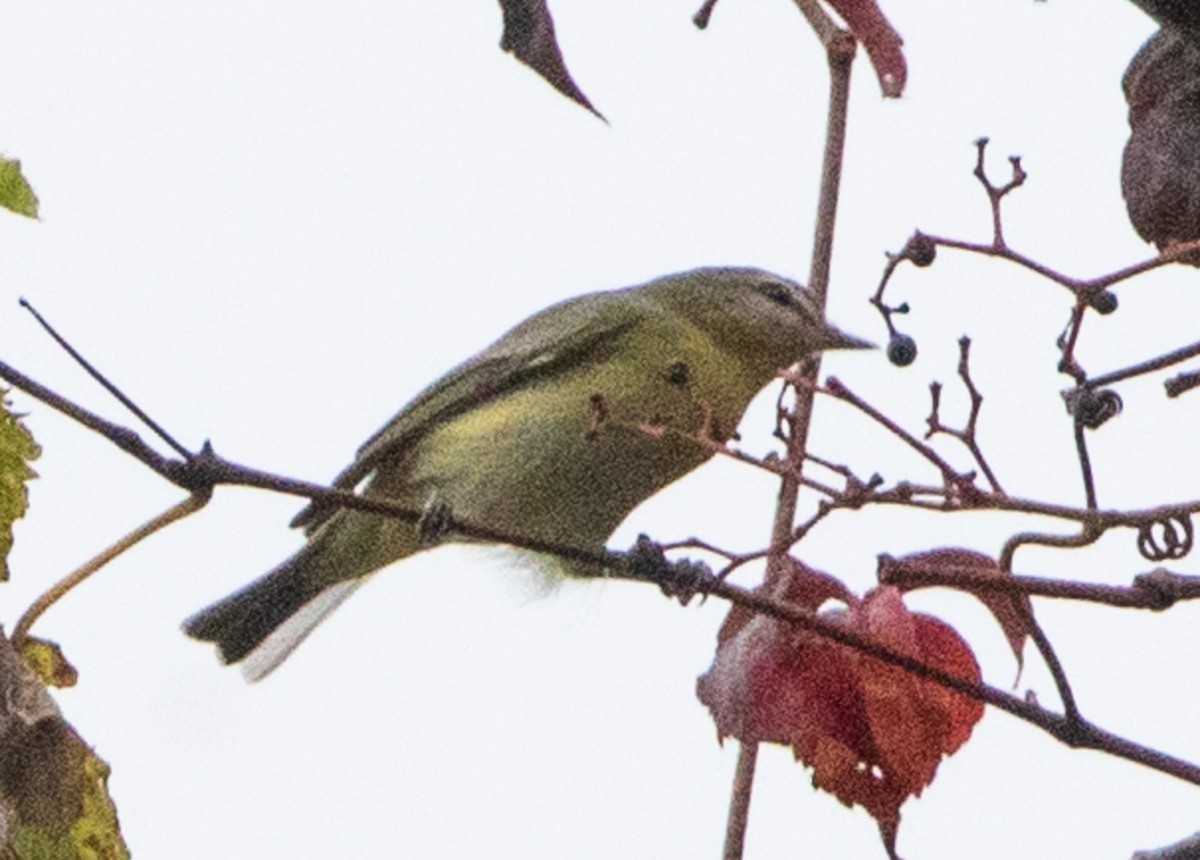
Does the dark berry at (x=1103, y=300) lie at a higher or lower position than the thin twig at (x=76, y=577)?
higher

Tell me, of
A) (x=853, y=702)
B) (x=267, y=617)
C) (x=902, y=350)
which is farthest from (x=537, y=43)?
(x=267, y=617)

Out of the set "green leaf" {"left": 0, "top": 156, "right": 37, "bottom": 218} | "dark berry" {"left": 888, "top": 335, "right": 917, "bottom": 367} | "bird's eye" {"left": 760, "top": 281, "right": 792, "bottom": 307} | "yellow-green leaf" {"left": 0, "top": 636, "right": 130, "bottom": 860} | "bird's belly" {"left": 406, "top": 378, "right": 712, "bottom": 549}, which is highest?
"bird's eye" {"left": 760, "top": 281, "right": 792, "bottom": 307}

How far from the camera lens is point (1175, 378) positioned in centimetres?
202

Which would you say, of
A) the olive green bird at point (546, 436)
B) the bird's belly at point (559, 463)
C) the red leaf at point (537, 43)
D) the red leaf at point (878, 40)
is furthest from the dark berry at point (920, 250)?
the bird's belly at point (559, 463)

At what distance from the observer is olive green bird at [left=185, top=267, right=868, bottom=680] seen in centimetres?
432

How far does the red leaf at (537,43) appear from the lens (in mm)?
1636

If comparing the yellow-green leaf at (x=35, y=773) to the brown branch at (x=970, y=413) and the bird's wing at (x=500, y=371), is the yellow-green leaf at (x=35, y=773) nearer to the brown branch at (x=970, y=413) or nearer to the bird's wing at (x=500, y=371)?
the brown branch at (x=970, y=413)

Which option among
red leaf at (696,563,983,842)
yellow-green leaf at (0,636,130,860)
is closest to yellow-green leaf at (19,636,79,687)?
yellow-green leaf at (0,636,130,860)

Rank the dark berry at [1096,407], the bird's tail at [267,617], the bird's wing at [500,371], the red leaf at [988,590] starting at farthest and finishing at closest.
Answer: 1. the bird's tail at [267,617]
2. the bird's wing at [500,371]
3. the dark berry at [1096,407]
4. the red leaf at [988,590]

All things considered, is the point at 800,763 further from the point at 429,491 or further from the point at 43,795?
the point at 429,491

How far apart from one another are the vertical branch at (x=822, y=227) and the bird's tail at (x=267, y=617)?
92.3 inches

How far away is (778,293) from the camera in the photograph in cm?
494

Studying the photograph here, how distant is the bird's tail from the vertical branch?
2.34 meters

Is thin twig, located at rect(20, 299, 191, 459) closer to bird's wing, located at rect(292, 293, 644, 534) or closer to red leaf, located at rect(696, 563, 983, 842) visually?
red leaf, located at rect(696, 563, 983, 842)
